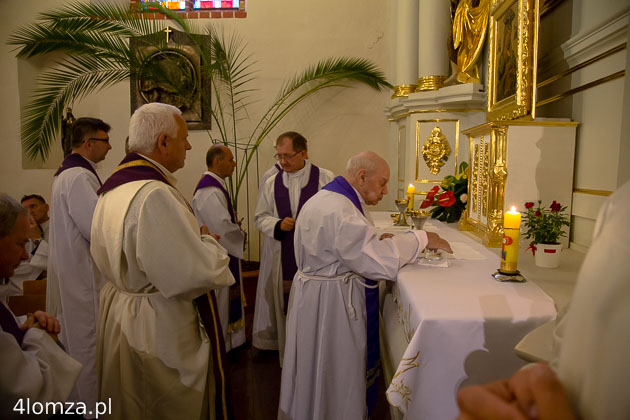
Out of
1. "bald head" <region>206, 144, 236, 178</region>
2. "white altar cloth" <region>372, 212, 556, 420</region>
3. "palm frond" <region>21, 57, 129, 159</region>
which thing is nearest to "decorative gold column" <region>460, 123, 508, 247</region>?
"white altar cloth" <region>372, 212, 556, 420</region>

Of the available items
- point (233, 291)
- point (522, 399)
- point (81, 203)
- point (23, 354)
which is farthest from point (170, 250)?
point (233, 291)

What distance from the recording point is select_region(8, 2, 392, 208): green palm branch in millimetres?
6027

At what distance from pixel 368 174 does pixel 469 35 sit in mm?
2918

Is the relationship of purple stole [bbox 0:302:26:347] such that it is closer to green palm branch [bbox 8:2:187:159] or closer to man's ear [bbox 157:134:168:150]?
man's ear [bbox 157:134:168:150]

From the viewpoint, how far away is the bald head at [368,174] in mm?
2623

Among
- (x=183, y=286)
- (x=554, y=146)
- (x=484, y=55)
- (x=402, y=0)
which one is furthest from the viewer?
(x=402, y=0)

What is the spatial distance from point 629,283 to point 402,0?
5802 millimetres

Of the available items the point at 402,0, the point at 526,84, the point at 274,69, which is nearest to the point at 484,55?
the point at 402,0

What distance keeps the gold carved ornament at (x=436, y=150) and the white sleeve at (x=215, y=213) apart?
7.51 ft

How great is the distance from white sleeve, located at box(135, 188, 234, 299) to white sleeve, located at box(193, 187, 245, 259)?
73.6 inches

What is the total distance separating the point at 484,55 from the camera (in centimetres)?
460

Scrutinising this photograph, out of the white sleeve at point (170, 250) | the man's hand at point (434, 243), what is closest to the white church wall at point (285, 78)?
the man's hand at point (434, 243)

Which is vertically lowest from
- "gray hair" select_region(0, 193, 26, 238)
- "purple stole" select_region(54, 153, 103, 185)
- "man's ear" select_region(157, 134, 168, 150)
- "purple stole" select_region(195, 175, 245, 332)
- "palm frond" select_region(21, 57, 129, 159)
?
"purple stole" select_region(195, 175, 245, 332)

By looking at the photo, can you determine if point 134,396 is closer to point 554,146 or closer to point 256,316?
point 256,316
